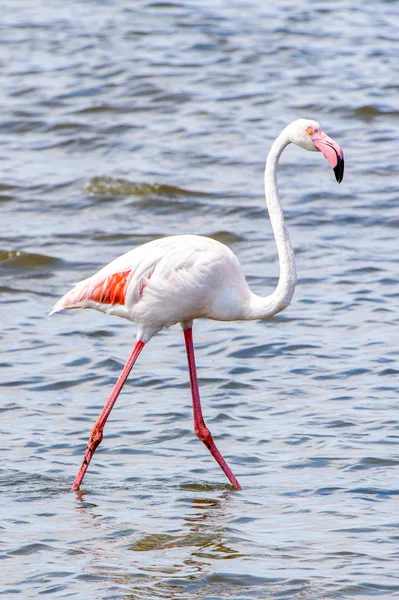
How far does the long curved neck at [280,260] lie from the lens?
7.27m

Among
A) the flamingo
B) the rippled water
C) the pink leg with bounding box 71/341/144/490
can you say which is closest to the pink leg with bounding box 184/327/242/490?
the flamingo

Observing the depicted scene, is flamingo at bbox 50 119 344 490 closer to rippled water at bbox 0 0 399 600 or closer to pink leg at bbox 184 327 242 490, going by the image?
pink leg at bbox 184 327 242 490

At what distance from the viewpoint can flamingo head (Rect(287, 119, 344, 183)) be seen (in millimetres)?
7270

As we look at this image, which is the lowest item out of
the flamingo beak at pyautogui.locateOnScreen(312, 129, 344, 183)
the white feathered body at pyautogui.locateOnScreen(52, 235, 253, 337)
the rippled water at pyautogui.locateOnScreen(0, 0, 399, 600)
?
the rippled water at pyautogui.locateOnScreen(0, 0, 399, 600)

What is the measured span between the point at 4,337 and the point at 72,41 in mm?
11088

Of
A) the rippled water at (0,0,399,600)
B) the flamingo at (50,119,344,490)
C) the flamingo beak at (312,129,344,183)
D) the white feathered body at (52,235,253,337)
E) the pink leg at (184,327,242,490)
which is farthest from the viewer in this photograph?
the pink leg at (184,327,242,490)

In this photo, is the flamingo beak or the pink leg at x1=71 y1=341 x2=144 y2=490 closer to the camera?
the flamingo beak

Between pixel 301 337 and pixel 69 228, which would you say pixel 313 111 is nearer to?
pixel 69 228

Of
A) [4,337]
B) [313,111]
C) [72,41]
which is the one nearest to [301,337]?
[4,337]

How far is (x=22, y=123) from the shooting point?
16938 mm

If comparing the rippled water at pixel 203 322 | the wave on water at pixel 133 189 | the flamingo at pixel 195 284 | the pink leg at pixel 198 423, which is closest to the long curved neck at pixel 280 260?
the flamingo at pixel 195 284

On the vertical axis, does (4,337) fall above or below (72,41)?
below

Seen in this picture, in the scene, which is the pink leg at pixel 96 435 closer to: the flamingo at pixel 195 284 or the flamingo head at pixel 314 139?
the flamingo at pixel 195 284

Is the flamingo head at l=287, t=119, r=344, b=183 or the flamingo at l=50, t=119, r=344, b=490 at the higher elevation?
the flamingo head at l=287, t=119, r=344, b=183
